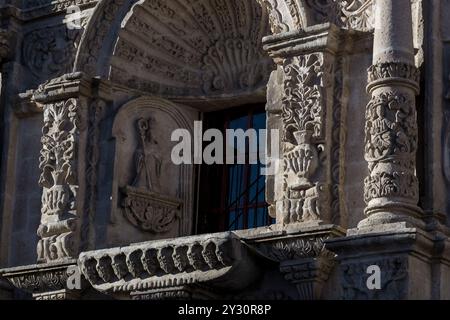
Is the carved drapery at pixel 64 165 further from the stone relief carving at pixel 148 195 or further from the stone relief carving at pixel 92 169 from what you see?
the stone relief carving at pixel 148 195

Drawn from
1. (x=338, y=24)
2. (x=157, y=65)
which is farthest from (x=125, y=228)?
(x=338, y=24)

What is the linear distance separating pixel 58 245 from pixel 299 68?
3424 millimetres

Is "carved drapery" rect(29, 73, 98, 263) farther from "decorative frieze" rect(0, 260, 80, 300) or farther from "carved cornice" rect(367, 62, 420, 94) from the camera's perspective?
"carved cornice" rect(367, 62, 420, 94)

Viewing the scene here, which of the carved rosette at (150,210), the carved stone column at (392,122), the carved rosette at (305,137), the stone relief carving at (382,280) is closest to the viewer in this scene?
the stone relief carving at (382,280)

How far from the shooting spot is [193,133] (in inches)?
752

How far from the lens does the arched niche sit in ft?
60.5

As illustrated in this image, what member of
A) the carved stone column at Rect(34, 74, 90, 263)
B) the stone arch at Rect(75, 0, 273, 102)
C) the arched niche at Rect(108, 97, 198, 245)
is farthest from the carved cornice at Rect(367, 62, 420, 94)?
the carved stone column at Rect(34, 74, 90, 263)

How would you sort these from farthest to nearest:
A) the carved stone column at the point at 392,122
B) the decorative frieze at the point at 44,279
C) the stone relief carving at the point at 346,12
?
the decorative frieze at the point at 44,279 < the stone relief carving at the point at 346,12 < the carved stone column at the point at 392,122

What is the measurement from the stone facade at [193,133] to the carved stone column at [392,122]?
0.02 m

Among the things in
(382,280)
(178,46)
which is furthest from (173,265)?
(178,46)

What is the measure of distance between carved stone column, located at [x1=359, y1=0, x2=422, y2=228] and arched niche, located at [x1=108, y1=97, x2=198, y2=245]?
3327 millimetres

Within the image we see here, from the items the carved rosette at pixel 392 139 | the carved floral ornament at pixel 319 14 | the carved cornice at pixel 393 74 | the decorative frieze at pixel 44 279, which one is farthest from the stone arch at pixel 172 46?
the carved rosette at pixel 392 139

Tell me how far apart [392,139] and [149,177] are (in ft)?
12.2

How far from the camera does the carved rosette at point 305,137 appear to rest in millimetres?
16766
